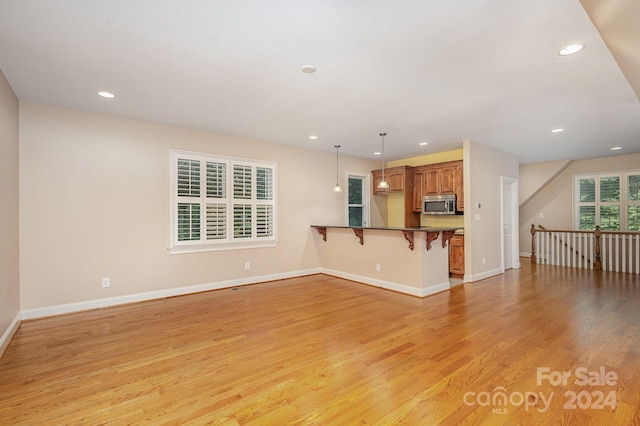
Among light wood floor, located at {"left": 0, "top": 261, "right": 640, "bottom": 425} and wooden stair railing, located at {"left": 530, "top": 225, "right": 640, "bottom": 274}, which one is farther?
wooden stair railing, located at {"left": 530, "top": 225, "right": 640, "bottom": 274}

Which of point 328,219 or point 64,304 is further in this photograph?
point 328,219

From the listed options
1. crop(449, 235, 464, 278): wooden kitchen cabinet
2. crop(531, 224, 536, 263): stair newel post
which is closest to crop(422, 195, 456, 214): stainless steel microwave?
crop(449, 235, 464, 278): wooden kitchen cabinet

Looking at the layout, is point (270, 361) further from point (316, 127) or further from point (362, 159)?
point (362, 159)

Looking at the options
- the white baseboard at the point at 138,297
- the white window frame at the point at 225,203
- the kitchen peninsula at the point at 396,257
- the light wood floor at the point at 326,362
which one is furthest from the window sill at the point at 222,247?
the kitchen peninsula at the point at 396,257

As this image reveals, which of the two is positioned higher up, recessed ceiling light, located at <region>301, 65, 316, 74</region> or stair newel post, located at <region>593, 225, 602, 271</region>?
recessed ceiling light, located at <region>301, 65, 316, 74</region>

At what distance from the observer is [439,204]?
634cm

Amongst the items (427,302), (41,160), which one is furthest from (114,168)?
(427,302)

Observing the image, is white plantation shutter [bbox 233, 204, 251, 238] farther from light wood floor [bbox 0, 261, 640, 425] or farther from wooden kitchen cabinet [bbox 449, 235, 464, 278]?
wooden kitchen cabinet [bbox 449, 235, 464, 278]

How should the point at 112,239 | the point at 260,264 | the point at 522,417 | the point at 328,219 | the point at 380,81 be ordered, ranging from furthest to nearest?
1. the point at 328,219
2. the point at 260,264
3. the point at 112,239
4. the point at 380,81
5. the point at 522,417

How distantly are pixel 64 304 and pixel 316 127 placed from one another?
4186 millimetres

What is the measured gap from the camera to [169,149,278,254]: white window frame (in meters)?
4.73

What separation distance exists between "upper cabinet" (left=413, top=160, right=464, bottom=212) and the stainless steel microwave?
83 millimetres

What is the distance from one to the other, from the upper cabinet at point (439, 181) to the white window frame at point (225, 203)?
3.24m

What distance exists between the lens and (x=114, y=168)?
4.23 meters
